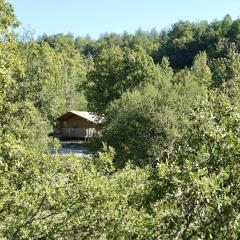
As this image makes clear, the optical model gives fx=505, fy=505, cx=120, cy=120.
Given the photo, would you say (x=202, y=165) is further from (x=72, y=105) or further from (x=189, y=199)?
(x=72, y=105)

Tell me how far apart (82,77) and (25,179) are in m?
94.7

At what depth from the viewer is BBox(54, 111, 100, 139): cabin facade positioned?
73.5 meters

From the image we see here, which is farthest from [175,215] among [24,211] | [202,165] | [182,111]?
[182,111]

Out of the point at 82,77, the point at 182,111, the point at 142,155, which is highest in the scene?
the point at 82,77

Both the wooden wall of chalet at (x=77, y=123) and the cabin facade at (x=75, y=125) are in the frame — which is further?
the wooden wall of chalet at (x=77, y=123)

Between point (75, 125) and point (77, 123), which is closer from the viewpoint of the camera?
point (77, 123)

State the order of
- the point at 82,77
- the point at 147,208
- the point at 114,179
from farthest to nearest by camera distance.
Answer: the point at 82,77
the point at 114,179
the point at 147,208

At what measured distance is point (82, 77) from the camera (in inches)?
4171

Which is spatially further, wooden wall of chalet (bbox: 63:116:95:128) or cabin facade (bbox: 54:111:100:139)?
wooden wall of chalet (bbox: 63:116:95:128)

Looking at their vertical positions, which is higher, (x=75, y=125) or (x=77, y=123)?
(x=77, y=123)

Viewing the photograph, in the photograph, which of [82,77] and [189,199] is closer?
[189,199]

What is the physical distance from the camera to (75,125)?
7544 cm

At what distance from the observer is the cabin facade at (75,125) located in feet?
241

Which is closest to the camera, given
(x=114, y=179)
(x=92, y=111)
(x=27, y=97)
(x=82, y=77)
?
(x=114, y=179)
